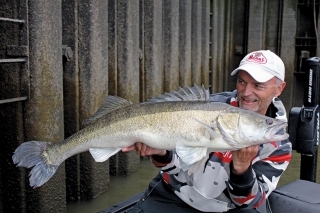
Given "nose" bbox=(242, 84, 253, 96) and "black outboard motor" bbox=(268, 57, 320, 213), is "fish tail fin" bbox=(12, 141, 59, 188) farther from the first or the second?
"black outboard motor" bbox=(268, 57, 320, 213)

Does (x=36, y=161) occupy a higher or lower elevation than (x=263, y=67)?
lower

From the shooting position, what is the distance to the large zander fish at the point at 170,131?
3043 mm

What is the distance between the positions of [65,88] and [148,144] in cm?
266

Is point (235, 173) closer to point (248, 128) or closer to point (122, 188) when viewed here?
point (248, 128)

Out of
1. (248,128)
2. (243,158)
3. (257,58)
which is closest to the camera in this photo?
(248,128)

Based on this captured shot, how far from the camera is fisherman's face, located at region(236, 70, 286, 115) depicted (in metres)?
3.89

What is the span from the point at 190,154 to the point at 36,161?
1067 millimetres

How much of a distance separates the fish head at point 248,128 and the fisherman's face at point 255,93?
82 centimetres

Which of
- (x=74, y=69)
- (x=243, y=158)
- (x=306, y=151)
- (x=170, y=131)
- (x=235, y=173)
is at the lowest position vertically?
(x=306, y=151)

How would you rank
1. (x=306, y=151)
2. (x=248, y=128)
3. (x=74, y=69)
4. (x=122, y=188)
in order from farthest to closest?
(x=122, y=188)
(x=74, y=69)
(x=306, y=151)
(x=248, y=128)

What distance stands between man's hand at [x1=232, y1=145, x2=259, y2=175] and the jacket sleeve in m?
0.08

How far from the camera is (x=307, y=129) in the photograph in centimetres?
507

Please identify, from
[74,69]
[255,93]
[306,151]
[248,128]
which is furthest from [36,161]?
[306,151]

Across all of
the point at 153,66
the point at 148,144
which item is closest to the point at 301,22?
the point at 153,66
